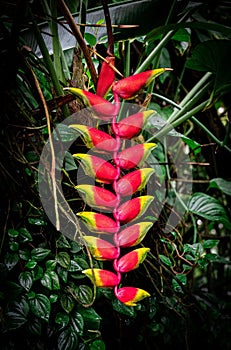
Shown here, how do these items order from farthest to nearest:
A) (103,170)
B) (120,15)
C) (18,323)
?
(120,15)
(18,323)
(103,170)

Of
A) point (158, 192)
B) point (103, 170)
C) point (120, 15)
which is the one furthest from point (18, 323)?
point (120, 15)

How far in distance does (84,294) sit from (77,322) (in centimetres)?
5

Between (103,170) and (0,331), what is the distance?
0.31 metres

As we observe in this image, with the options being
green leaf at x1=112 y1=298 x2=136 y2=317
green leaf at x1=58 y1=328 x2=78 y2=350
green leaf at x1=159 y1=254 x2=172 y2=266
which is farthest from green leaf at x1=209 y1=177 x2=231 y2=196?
green leaf at x1=58 y1=328 x2=78 y2=350

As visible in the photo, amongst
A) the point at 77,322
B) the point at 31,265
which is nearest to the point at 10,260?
the point at 31,265

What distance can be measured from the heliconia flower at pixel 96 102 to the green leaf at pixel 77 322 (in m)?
0.34

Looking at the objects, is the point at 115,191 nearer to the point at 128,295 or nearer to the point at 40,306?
the point at 128,295

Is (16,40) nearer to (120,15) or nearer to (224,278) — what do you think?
(120,15)

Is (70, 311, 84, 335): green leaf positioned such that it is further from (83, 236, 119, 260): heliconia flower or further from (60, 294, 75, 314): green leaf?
(83, 236, 119, 260): heliconia flower

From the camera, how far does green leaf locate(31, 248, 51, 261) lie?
25.5 inches

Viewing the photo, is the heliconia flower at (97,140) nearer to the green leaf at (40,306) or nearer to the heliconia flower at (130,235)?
the heliconia flower at (130,235)

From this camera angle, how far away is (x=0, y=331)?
0.59 m

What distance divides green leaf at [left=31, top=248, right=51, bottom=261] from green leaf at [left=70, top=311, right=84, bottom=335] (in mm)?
108

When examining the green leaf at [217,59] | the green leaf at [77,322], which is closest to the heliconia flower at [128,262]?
the green leaf at [77,322]
